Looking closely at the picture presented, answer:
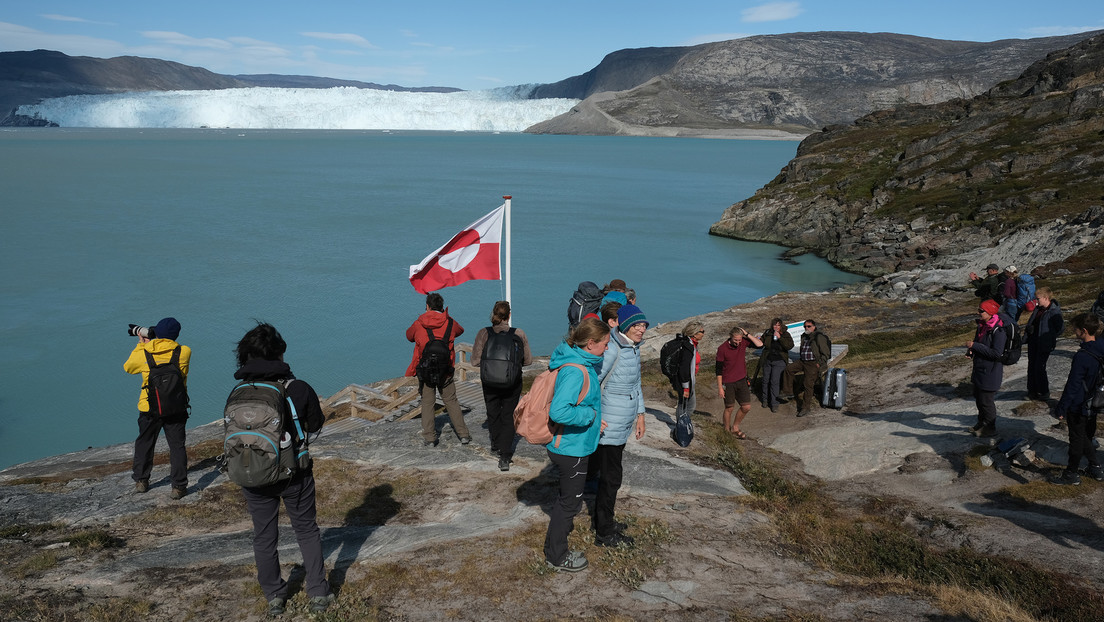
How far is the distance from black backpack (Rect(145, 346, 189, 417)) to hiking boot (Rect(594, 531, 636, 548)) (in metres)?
4.90

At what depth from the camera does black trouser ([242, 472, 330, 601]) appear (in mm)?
5348

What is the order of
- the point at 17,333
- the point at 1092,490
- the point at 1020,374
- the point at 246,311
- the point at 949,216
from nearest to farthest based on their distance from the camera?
the point at 1092,490, the point at 1020,374, the point at 17,333, the point at 246,311, the point at 949,216

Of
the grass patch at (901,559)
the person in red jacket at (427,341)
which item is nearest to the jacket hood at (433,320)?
the person in red jacket at (427,341)

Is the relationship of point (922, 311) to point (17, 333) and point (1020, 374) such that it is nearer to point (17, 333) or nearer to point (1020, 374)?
point (1020, 374)

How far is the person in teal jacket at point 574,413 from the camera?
5785 millimetres

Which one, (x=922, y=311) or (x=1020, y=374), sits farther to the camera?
(x=922, y=311)

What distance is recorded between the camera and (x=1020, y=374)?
41.9 feet

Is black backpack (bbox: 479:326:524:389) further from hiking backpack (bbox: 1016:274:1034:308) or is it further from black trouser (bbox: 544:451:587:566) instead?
hiking backpack (bbox: 1016:274:1034:308)

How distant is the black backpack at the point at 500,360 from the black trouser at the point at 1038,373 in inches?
322

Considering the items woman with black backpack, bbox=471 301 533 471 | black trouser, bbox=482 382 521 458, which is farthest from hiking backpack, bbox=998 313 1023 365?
black trouser, bbox=482 382 521 458

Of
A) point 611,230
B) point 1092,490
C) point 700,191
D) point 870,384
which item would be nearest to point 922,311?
point 870,384

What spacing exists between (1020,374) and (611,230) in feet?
171

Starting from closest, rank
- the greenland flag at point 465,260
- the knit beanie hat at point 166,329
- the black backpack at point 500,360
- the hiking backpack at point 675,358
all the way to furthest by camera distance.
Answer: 1. the knit beanie hat at point 166,329
2. the black backpack at point 500,360
3. the hiking backpack at point 675,358
4. the greenland flag at point 465,260

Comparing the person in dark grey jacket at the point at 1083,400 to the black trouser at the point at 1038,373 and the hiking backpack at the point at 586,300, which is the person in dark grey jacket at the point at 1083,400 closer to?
the black trouser at the point at 1038,373
